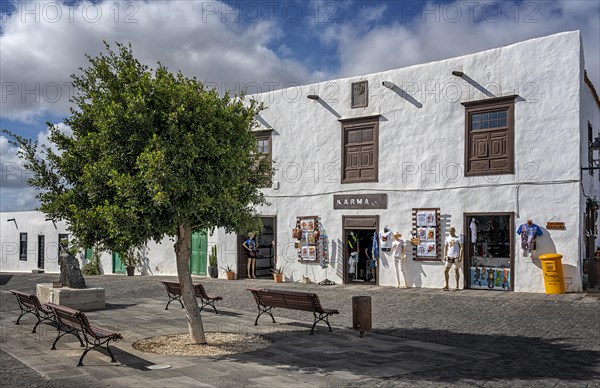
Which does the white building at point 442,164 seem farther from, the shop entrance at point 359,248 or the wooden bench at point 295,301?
the wooden bench at point 295,301

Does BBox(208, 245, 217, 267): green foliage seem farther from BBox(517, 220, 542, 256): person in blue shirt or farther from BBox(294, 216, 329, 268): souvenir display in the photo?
BBox(517, 220, 542, 256): person in blue shirt

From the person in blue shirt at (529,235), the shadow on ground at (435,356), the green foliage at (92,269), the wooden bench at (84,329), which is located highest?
the person in blue shirt at (529,235)

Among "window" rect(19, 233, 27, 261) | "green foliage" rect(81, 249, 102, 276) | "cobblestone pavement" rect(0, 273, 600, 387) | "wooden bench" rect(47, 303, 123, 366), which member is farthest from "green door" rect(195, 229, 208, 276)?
"window" rect(19, 233, 27, 261)

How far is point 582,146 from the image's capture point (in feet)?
54.1

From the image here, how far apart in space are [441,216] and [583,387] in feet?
34.8

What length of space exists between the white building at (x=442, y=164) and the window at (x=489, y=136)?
3 cm

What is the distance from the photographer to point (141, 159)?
27.7 feet

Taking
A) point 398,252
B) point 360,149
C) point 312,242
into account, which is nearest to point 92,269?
point 312,242

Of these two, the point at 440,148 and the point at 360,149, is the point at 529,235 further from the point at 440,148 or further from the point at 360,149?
the point at 360,149

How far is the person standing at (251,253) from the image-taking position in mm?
22141

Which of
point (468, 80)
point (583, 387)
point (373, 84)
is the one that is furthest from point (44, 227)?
point (583, 387)

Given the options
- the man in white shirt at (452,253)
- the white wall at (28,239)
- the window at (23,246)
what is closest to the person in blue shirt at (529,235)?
the man in white shirt at (452,253)

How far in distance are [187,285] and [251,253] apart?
12316mm

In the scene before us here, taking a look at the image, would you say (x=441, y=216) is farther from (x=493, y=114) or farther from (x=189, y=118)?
(x=189, y=118)
